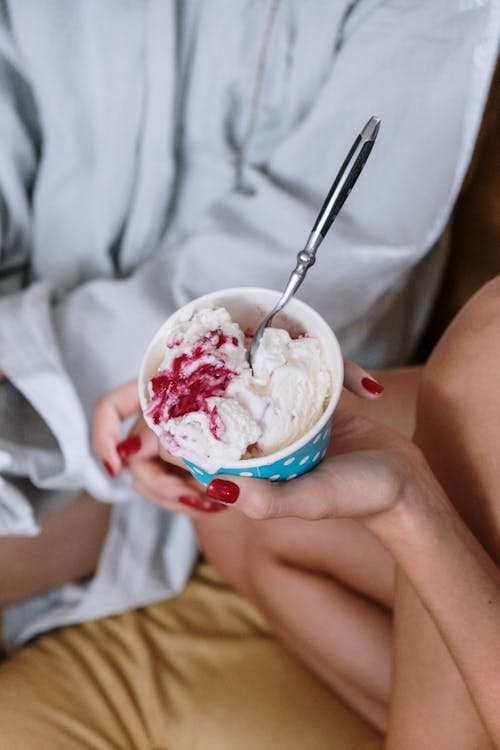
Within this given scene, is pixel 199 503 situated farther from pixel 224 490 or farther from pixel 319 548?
pixel 224 490

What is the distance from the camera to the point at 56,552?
0.89 m

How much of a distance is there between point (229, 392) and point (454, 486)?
275 millimetres

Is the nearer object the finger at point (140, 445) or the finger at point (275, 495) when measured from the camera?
the finger at point (275, 495)

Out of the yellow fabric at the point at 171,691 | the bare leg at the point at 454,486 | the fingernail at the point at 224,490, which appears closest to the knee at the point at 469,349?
the bare leg at the point at 454,486

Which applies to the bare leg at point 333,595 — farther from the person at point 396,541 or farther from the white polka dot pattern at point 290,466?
the white polka dot pattern at point 290,466

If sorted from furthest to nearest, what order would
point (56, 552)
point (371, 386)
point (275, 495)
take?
point (56, 552)
point (371, 386)
point (275, 495)

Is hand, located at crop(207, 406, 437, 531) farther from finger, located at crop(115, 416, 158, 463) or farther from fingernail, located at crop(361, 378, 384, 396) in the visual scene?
finger, located at crop(115, 416, 158, 463)

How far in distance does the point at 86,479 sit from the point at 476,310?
482 mm

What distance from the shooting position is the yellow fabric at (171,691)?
2.49 ft

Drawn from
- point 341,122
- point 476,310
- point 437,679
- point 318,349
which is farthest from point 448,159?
point 437,679

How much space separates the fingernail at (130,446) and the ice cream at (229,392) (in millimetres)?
223

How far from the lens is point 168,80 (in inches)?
33.1

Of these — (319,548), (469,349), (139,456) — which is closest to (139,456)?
(139,456)

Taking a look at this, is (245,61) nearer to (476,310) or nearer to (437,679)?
(476,310)
